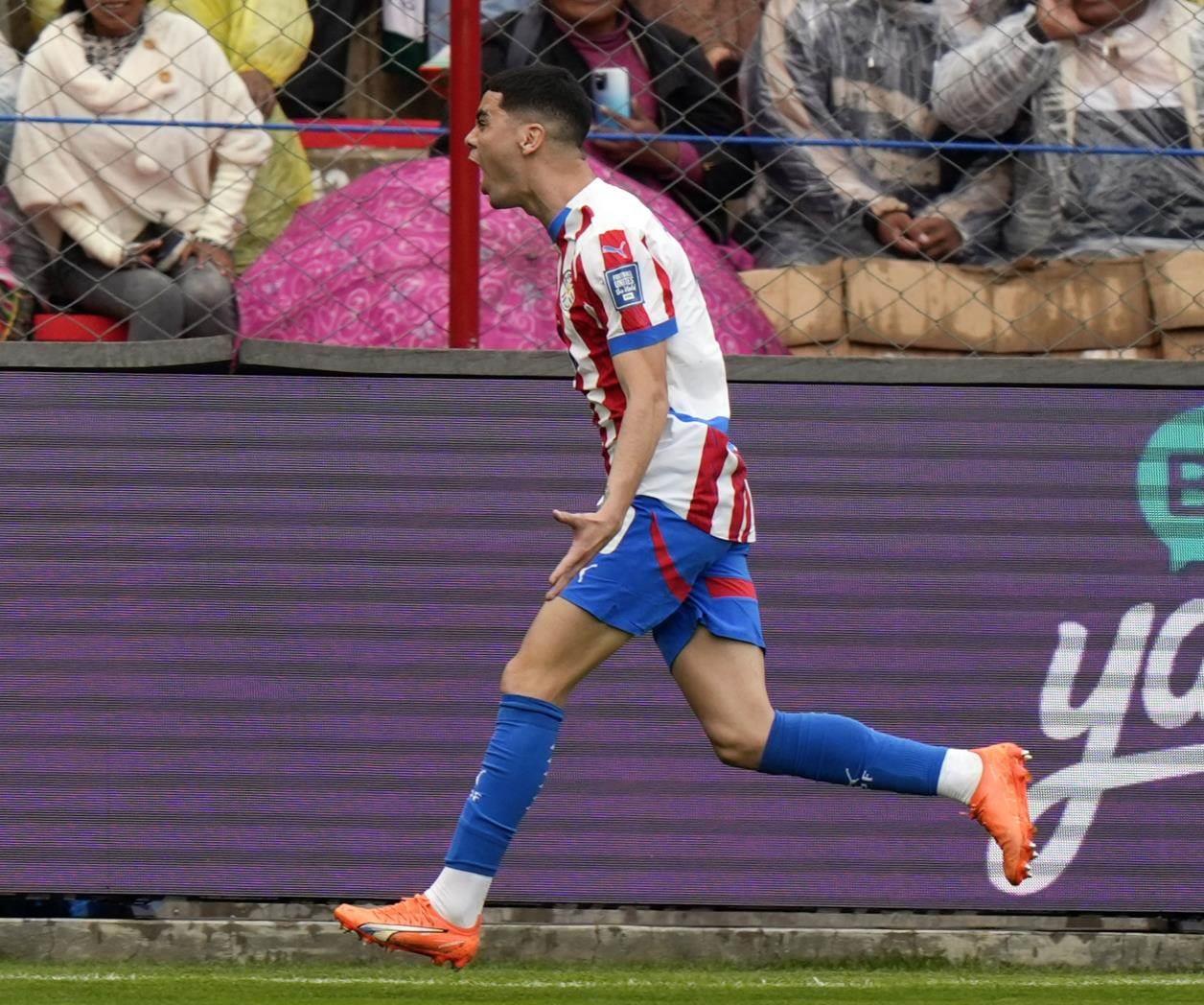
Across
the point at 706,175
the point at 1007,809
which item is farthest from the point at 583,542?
the point at 706,175

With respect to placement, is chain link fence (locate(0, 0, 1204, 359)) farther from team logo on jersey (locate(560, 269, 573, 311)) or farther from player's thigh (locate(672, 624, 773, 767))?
player's thigh (locate(672, 624, 773, 767))

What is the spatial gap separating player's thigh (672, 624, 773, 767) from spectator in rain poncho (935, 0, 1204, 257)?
2.05 m

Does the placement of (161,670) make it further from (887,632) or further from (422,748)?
(887,632)

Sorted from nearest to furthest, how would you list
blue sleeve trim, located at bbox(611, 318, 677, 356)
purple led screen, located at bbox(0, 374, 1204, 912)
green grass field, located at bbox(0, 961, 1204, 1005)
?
blue sleeve trim, located at bbox(611, 318, 677, 356), green grass field, located at bbox(0, 961, 1204, 1005), purple led screen, located at bbox(0, 374, 1204, 912)

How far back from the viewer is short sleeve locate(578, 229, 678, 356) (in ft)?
14.5

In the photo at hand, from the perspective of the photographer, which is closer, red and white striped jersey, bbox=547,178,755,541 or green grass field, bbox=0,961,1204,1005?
red and white striped jersey, bbox=547,178,755,541

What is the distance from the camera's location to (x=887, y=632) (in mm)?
5844

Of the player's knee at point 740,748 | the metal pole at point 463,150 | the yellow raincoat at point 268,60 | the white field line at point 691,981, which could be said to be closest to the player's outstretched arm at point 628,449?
the player's knee at point 740,748

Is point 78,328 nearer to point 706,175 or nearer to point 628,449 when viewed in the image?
point 706,175

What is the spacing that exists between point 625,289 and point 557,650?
2.57ft

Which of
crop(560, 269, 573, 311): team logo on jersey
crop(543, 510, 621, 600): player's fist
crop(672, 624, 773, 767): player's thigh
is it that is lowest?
crop(672, 624, 773, 767): player's thigh

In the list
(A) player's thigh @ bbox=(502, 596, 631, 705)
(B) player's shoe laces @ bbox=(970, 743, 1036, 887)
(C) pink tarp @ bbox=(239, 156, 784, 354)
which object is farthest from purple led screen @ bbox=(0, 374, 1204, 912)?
(A) player's thigh @ bbox=(502, 596, 631, 705)

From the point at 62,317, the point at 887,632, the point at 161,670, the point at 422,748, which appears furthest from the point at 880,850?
the point at 62,317

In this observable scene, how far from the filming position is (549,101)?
15.2 ft
